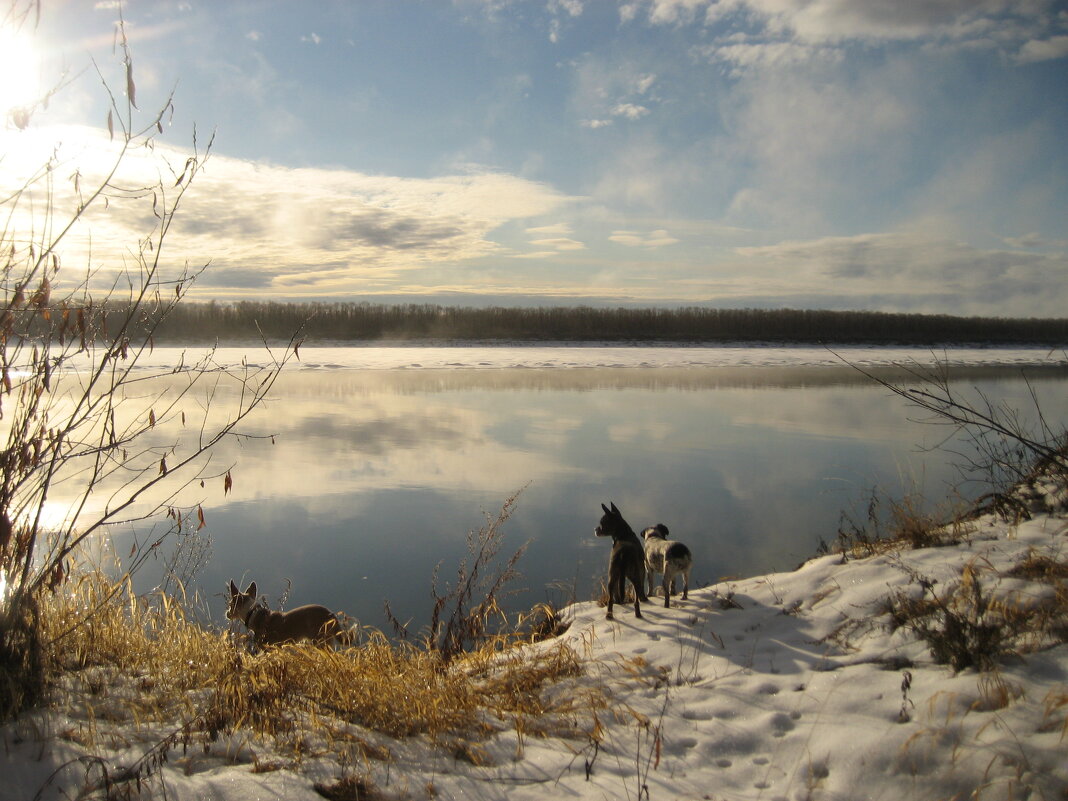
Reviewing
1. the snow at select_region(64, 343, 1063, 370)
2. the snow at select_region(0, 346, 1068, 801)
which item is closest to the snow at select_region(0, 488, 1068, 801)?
the snow at select_region(0, 346, 1068, 801)

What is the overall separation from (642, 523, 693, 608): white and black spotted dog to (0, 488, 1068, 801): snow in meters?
0.82

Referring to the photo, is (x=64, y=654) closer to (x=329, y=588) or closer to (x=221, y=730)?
(x=221, y=730)

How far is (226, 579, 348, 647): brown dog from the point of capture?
14.5ft

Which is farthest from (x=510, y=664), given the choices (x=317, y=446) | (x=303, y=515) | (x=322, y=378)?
(x=322, y=378)

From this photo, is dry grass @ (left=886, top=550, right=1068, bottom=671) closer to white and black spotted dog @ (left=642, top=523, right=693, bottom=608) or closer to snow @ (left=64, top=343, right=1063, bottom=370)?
white and black spotted dog @ (left=642, top=523, right=693, bottom=608)

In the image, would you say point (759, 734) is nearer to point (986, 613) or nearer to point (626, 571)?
point (986, 613)

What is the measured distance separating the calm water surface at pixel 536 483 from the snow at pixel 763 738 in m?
2.32

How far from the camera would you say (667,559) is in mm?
4934

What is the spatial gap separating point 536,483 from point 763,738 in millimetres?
6385

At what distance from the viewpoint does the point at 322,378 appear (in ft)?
81.5

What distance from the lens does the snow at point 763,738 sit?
2.45 meters

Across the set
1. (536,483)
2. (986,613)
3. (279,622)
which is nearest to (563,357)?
(536,483)

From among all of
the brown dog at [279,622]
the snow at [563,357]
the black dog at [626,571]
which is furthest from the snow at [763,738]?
the snow at [563,357]

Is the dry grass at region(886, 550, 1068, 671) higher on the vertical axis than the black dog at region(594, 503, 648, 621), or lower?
higher
